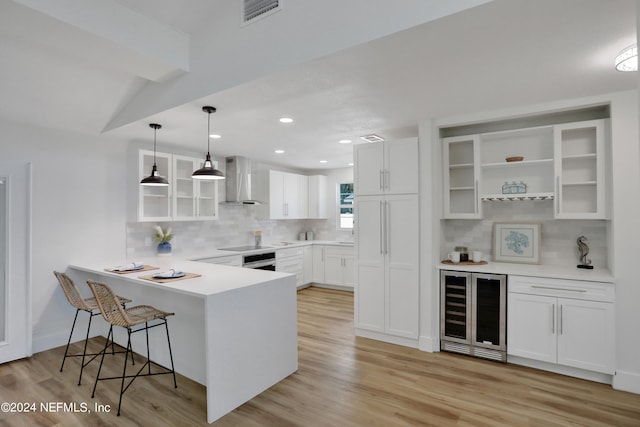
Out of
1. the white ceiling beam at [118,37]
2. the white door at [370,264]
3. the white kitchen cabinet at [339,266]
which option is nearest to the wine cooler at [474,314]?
the white door at [370,264]

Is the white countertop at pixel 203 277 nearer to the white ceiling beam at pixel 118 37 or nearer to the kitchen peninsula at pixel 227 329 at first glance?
the kitchen peninsula at pixel 227 329

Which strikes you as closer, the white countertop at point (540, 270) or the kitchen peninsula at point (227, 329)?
the kitchen peninsula at point (227, 329)

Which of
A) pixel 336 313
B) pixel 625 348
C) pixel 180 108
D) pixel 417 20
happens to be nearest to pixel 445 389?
pixel 625 348

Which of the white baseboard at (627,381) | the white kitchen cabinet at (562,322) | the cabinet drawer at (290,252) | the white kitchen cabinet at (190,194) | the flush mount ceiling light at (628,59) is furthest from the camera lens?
the cabinet drawer at (290,252)

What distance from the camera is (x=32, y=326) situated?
11.4 feet

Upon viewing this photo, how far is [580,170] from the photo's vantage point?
328 cm

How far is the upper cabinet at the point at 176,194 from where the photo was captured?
13.8ft

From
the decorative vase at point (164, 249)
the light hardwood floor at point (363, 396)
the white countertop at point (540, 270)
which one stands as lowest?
the light hardwood floor at point (363, 396)

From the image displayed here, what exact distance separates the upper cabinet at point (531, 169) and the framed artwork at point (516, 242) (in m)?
0.34

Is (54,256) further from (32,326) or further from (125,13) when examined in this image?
(125,13)

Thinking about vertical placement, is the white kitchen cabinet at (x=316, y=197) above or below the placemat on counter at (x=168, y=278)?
above

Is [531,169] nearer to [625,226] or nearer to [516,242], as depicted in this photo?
[516,242]

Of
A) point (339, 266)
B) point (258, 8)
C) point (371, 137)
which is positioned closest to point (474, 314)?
point (371, 137)

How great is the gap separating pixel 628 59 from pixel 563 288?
1.88 metres
